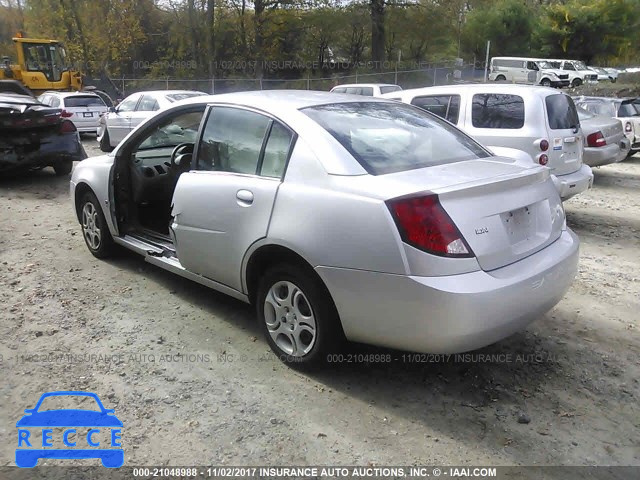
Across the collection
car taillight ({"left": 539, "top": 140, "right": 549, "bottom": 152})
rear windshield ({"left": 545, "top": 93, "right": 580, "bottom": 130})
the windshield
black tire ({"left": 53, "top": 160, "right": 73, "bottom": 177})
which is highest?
the windshield

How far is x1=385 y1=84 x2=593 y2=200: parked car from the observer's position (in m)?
7.09

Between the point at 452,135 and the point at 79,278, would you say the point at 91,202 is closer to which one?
the point at 79,278

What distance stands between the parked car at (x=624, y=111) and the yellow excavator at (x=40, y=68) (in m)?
17.7

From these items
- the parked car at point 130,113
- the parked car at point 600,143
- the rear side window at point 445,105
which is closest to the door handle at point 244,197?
the rear side window at point 445,105

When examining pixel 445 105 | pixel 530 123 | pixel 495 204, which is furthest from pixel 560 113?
pixel 495 204

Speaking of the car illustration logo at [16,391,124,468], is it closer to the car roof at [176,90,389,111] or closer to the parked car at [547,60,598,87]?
the car roof at [176,90,389,111]

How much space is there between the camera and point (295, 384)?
3514 mm

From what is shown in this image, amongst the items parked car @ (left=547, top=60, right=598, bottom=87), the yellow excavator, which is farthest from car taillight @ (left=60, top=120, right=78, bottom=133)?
parked car @ (left=547, top=60, right=598, bottom=87)

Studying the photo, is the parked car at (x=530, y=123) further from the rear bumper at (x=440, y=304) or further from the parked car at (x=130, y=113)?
→ the parked car at (x=130, y=113)

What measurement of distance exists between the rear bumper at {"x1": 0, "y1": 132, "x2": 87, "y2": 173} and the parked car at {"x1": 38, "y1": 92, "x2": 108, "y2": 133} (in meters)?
7.71

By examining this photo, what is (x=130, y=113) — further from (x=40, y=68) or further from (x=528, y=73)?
(x=528, y=73)

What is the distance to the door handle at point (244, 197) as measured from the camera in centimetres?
371

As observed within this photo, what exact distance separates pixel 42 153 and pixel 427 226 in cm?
851

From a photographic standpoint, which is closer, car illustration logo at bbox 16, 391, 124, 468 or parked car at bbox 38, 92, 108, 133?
car illustration logo at bbox 16, 391, 124, 468
